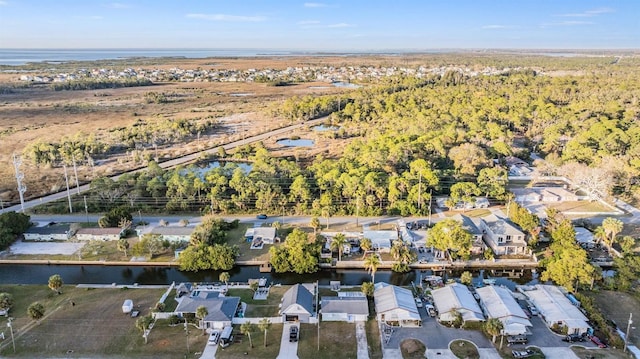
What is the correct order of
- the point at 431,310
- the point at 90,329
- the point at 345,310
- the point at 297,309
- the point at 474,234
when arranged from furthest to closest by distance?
1. the point at 474,234
2. the point at 431,310
3. the point at 345,310
4. the point at 297,309
5. the point at 90,329

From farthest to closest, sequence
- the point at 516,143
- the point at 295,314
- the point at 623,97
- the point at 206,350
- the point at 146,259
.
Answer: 1. the point at 623,97
2. the point at 516,143
3. the point at 146,259
4. the point at 295,314
5. the point at 206,350

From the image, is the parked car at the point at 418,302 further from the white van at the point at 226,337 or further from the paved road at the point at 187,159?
the paved road at the point at 187,159

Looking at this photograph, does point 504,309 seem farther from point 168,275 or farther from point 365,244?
point 168,275

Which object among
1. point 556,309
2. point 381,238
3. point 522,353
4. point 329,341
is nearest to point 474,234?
point 381,238

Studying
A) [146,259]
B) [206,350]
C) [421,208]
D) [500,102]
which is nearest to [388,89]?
[500,102]

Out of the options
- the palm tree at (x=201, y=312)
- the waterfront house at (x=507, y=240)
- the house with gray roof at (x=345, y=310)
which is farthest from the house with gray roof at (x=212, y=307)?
the waterfront house at (x=507, y=240)

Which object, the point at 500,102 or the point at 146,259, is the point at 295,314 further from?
the point at 500,102
